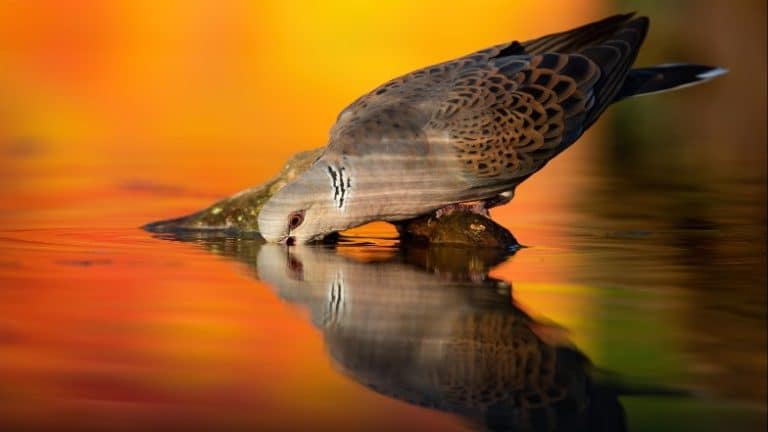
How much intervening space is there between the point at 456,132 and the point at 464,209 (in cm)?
41

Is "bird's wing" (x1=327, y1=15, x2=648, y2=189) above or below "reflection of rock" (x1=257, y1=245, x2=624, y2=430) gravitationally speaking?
above

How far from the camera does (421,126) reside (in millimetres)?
8086

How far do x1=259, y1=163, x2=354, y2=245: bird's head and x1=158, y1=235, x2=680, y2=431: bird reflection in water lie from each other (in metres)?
0.31

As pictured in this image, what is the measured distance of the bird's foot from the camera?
27.1 ft

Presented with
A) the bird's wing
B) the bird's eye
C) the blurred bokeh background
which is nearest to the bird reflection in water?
the blurred bokeh background

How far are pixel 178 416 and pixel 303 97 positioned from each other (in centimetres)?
1394

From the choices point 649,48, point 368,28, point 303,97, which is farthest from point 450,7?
point 303,97

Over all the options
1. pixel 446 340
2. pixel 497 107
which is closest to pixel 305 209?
pixel 497 107

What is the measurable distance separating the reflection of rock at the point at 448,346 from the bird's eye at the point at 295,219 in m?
0.71

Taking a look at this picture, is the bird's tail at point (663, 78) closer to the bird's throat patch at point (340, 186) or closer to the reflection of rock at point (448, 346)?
the bird's throat patch at point (340, 186)

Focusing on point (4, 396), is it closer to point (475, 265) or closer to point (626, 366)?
point (626, 366)

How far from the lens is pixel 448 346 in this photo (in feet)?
16.8

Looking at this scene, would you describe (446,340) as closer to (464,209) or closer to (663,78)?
(464,209)

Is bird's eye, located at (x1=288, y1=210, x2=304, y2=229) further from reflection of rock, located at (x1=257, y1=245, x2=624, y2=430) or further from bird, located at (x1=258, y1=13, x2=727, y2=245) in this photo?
reflection of rock, located at (x1=257, y1=245, x2=624, y2=430)
